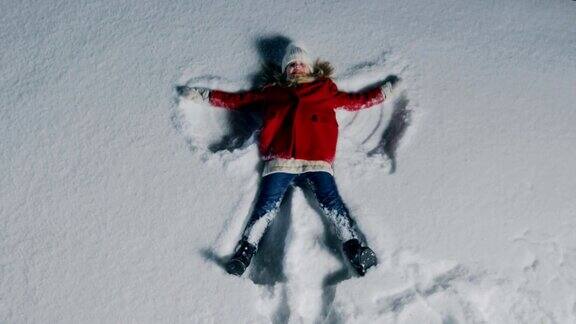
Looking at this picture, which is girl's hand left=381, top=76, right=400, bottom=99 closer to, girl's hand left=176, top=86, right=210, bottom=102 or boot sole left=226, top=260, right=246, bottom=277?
girl's hand left=176, top=86, right=210, bottom=102

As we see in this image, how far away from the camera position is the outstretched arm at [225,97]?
1760mm

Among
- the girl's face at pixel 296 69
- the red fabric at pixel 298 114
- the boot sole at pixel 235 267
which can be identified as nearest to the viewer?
the boot sole at pixel 235 267

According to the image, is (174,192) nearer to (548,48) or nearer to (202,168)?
(202,168)

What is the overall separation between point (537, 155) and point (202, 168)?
133cm

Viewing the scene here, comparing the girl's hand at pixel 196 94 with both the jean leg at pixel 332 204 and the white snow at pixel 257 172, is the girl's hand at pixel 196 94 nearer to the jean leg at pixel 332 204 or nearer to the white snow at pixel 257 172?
the white snow at pixel 257 172

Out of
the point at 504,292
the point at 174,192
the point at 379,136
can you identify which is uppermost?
the point at 379,136

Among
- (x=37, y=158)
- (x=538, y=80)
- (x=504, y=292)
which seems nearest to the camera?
(x=504, y=292)

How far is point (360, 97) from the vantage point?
1800 millimetres

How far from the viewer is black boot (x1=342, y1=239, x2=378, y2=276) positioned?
153 centimetres

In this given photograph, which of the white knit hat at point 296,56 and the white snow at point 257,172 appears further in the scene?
the white knit hat at point 296,56

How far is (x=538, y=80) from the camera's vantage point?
2.06 m

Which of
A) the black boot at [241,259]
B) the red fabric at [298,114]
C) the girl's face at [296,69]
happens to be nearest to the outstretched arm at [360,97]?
the red fabric at [298,114]

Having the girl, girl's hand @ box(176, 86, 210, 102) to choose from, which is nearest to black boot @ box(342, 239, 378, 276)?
the girl

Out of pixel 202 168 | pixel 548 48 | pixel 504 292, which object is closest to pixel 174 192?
pixel 202 168
